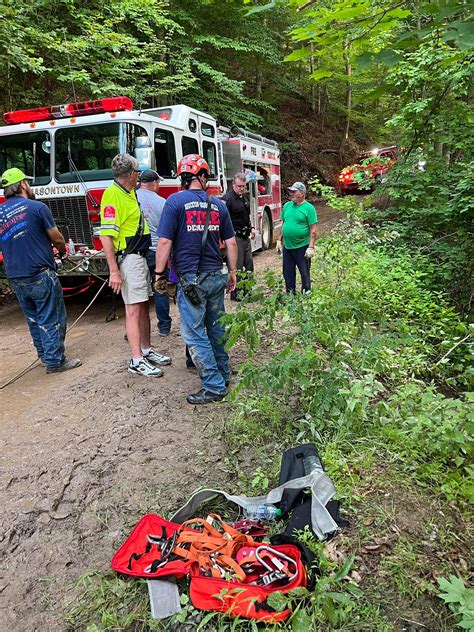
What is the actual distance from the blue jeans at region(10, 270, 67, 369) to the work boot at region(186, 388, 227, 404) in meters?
1.75

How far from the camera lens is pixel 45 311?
4.53 meters

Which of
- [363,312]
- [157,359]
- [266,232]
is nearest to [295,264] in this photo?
[363,312]

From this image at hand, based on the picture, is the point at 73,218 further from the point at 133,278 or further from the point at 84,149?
the point at 133,278

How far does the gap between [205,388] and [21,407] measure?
1745 mm

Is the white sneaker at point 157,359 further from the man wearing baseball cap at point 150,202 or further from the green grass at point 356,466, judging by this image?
the green grass at point 356,466

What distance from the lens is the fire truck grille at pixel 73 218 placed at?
6160 millimetres

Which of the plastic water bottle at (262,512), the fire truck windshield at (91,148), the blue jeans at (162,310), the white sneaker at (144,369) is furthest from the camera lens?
the fire truck windshield at (91,148)

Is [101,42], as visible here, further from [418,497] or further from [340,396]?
[418,497]

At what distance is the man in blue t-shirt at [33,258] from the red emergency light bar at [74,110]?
7.24 feet

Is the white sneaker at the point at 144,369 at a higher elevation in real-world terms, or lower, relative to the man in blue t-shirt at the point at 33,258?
lower

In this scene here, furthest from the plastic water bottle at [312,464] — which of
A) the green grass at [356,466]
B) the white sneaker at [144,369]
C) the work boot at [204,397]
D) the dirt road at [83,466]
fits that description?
the white sneaker at [144,369]

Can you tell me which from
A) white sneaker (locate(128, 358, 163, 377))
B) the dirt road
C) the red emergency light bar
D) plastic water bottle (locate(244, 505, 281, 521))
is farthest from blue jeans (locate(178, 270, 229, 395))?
the red emergency light bar

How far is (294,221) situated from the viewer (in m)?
5.81

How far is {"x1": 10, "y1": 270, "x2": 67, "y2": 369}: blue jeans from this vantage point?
14.7 ft
